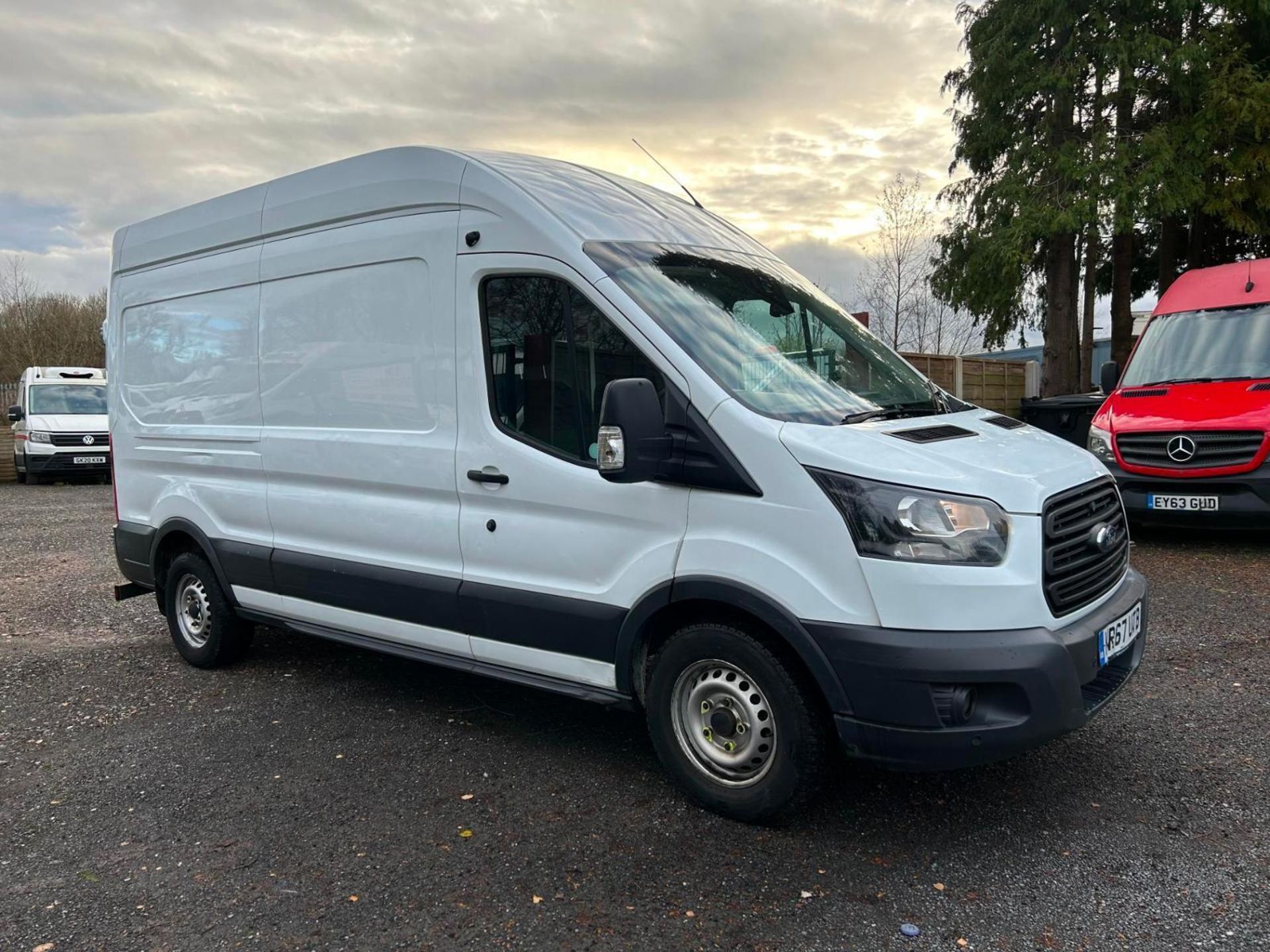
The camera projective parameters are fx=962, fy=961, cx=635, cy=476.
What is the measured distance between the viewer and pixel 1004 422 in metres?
4.04

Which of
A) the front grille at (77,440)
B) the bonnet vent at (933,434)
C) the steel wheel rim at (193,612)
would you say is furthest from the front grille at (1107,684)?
the front grille at (77,440)

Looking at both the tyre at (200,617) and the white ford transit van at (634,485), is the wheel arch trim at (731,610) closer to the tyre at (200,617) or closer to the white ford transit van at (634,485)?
the white ford transit van at (634,485)

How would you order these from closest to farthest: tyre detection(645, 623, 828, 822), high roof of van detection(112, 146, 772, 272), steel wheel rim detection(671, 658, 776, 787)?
1. tyre detection(645, 623, 828, 822)
2. steel wheel rim detection(671, 658, 776, 787)
3. high roof of van detection(112, 146, 772, 272)

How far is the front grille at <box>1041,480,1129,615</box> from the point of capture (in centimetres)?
314

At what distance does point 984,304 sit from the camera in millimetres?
17594

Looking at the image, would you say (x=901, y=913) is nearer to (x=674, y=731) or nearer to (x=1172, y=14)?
(x=674, y=731)

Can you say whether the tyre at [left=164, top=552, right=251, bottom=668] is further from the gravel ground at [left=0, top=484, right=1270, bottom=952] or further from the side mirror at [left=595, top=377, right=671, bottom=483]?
the side mirror at [left=595, top=377, right=671, bottom=483]

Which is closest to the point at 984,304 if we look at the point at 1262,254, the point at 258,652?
the point at 1262,254

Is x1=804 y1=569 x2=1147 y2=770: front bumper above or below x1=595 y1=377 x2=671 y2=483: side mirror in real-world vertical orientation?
below

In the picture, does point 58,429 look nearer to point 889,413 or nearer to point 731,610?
point 731,610

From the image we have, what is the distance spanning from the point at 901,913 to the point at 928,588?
98 centimetres

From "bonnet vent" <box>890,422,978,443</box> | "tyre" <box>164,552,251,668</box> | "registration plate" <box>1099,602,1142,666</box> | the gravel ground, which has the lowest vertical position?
the gravel ground

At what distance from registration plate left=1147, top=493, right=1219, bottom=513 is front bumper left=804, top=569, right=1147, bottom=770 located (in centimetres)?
568

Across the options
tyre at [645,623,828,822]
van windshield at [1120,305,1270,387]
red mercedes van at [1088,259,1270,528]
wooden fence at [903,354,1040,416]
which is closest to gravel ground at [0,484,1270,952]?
tyre at [645,623,828,822]
